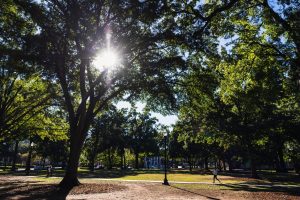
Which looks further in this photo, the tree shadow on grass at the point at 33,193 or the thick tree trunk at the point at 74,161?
the thick tree trunk at the point at 74,161

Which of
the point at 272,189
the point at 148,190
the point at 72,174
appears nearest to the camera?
the point at 148,190

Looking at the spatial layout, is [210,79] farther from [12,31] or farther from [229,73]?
[12,31]

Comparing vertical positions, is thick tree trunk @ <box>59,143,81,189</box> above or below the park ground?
above

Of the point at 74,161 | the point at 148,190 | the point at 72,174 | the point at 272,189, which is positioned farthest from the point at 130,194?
the point at 272,189

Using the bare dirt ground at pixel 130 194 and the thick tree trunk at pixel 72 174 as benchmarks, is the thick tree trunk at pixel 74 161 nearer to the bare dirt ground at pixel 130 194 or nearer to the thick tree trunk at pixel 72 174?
the thick tree trunk at pixel 72 174

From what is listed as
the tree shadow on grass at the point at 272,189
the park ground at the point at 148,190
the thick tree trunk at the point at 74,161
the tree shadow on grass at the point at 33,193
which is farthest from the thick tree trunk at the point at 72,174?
the tree shadow on grass at the point at 272,189

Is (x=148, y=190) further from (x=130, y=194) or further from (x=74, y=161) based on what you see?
(x=74, y=161)

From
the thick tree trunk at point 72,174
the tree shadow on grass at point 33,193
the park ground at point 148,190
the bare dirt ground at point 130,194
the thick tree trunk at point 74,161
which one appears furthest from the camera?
the thick tree trunk at point 74,161

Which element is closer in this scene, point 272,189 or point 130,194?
point 130,194

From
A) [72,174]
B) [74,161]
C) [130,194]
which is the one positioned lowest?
[130,194]

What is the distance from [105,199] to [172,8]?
37.3 ft

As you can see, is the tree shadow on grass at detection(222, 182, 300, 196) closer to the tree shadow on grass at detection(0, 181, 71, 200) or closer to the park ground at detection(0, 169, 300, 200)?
the park ground at detection(0, 169, 300, 200)

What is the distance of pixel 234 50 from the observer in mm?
23000

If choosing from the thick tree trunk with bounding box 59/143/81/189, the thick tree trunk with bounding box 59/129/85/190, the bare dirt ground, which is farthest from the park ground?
the thick tree trunk with bounding box 59/129/85/190
